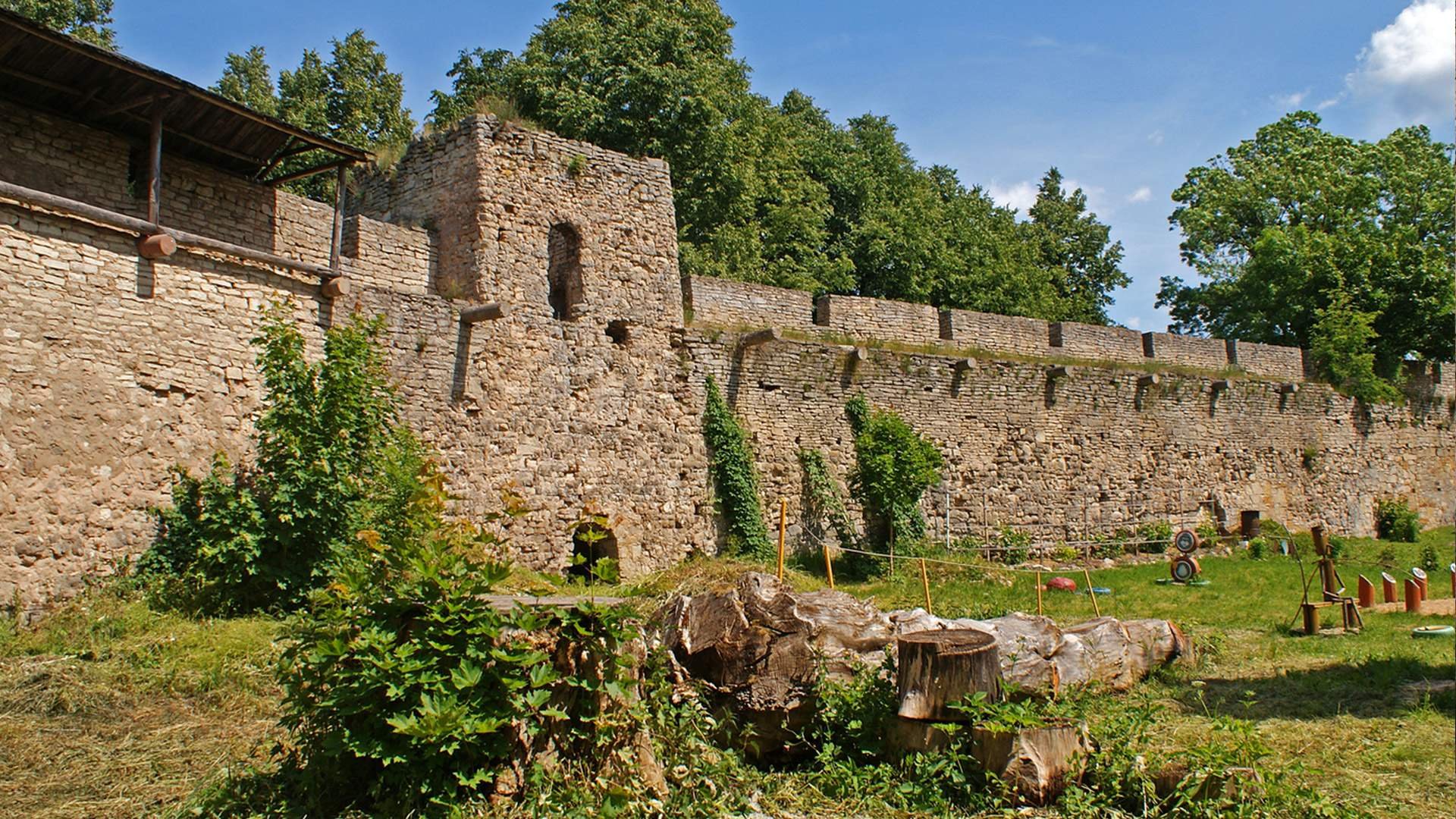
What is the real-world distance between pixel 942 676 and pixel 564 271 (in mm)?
8469

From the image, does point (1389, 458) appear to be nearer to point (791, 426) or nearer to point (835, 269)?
point (835, 269)

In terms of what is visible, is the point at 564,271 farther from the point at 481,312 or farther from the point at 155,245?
the point at 155,245

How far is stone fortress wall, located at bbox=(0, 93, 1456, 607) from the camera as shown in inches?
336

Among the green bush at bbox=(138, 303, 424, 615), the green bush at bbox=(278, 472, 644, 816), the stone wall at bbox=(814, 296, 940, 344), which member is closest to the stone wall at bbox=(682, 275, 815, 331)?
the stone wall at bbox=(814, 296, 940, 344)

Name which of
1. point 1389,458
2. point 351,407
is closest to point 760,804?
point 351,407

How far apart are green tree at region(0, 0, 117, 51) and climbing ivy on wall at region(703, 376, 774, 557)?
1246cm

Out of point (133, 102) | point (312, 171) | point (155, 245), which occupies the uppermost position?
point (133, 102)

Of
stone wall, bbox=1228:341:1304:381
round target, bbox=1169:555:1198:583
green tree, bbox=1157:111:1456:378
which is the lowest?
round target, bbox=1169:555:1198:583

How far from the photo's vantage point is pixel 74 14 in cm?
1970

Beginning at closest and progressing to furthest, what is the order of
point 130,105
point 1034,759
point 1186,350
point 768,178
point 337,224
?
1. point 1034,759
2. point 130,105
3. point 337,224
4. point 1186,350
5. point 768,178

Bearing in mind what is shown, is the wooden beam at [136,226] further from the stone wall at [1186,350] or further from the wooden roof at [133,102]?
the stone wall at [1186,350]

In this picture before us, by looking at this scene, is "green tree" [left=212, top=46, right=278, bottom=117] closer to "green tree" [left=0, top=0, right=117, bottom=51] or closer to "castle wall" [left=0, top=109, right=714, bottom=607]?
"green tree" [left=0, top=0, right=117, bottom=51]

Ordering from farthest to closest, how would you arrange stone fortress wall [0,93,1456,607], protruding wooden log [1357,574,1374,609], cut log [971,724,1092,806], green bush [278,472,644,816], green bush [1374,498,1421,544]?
green bush [1374,498,1421,544], protruding wooden log [1357,574,1374,609], stone fortress wall [0,93,1456,607], cut log [971,724,1092,806], green bush [278,472,644,816]

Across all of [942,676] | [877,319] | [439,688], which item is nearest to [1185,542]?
[877,319]
